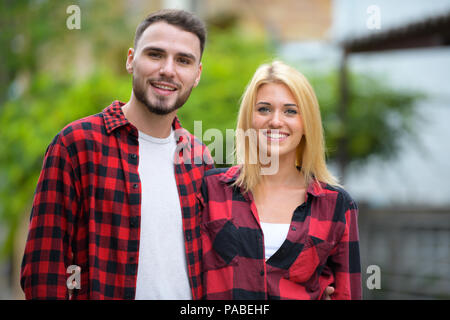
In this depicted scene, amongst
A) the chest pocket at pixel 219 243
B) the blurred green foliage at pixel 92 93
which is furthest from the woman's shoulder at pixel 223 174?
the blurred green foliage at pixel 92 93

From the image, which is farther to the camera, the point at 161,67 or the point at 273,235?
the point at 273,235

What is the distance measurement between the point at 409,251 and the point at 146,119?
507 cm

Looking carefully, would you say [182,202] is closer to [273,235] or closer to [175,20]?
[273,235]

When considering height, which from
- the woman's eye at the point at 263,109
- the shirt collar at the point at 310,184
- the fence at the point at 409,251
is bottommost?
the fence at the point at 409,251

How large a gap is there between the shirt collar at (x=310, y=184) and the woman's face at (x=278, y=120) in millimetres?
238

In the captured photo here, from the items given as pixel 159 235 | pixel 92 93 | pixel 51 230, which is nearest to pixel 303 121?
pixel 159 235

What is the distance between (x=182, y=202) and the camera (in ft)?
7.98

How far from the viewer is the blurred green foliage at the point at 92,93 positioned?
616 cm

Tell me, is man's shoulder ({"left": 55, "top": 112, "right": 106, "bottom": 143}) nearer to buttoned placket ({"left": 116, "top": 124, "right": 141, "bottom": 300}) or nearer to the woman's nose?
buttoned placket ({"left": 116, "top": 124, "right": 141, "bottom": 300})

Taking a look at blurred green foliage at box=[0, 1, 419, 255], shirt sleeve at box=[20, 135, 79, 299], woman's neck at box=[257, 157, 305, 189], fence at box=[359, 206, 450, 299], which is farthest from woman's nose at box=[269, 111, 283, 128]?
fence at box=[359, 206, 450, 299]

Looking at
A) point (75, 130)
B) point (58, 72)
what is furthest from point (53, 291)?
point (58, 72)

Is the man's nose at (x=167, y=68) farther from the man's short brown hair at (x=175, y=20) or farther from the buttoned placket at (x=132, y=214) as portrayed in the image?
the buttoned placket at (x=132, y=214)
